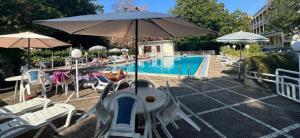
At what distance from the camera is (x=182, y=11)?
145 ft

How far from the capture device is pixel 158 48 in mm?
42625

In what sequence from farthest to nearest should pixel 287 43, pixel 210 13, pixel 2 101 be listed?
pixel 287 43, pixel 210 13, pixel 2 101

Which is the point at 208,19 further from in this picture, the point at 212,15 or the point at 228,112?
the point at 228,112

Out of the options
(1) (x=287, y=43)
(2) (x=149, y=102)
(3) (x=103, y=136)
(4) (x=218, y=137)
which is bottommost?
(4) (x=218, y=137)

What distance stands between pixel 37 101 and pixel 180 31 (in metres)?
3.94

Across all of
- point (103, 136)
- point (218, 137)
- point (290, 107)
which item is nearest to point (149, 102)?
point (103, 136)

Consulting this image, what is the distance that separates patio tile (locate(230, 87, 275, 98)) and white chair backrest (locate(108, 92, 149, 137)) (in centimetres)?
569

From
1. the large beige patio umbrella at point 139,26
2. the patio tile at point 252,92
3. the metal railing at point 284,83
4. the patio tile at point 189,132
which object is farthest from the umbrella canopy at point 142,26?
the patio tile at point 252,92

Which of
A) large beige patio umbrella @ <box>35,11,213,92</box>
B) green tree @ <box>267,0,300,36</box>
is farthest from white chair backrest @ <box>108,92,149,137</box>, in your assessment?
green tree @ <box>267,0,300,36</box>

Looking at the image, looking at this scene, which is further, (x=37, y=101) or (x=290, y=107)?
(x=290, y=107)

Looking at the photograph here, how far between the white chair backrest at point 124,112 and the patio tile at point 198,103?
3.13 m

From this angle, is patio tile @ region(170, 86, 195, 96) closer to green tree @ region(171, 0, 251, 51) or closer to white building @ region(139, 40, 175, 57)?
white building @ region(139, 40, 175, 57)

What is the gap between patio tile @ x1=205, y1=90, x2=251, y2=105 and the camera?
7.39 meters

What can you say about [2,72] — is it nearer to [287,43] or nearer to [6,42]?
[6,42]
